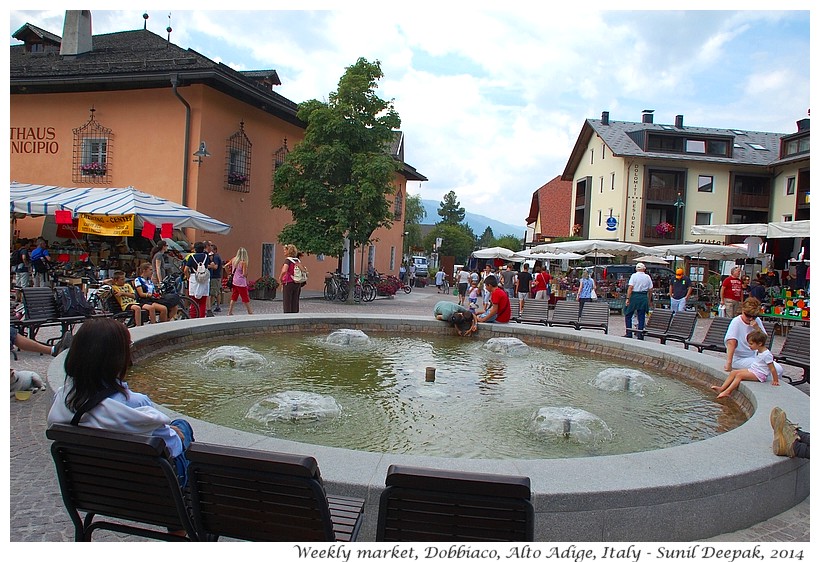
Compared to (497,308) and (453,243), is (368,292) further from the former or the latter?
(453,243)

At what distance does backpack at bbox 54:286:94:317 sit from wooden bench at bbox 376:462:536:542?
29.8 feet

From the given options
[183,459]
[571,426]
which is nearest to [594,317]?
[571,426]

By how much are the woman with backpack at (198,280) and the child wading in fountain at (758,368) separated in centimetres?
981

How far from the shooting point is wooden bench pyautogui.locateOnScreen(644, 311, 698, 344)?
448 inches

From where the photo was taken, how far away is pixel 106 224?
1532cm

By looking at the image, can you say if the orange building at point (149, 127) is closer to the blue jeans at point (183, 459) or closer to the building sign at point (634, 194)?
the blue jeans at point (183, 459)

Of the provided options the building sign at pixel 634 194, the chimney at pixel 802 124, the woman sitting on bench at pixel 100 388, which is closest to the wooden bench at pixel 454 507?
the woman sitting on bench at pixel 100 388

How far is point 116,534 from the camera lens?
3.69 m

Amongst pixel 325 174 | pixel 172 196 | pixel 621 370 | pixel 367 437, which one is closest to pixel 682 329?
pixel 621 370

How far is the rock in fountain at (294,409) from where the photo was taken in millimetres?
5789

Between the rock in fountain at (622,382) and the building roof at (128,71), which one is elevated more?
the building roof at (128,71)

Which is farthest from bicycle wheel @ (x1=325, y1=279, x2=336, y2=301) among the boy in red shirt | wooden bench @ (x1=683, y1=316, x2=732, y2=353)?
wooden bench @ (x1=683, y1=316, x2=732, y2=353)

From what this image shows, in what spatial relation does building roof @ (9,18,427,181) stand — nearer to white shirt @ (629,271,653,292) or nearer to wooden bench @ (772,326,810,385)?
white shirt @ (629,271,653,292)

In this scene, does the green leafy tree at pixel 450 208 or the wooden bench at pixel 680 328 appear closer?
the wooden bench at pixel 680 328
